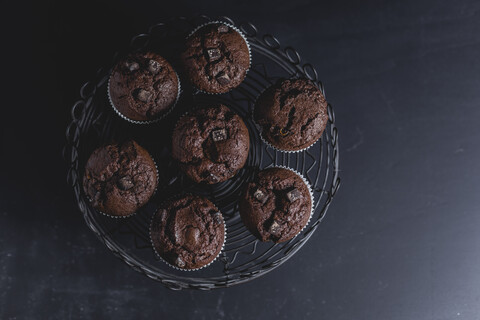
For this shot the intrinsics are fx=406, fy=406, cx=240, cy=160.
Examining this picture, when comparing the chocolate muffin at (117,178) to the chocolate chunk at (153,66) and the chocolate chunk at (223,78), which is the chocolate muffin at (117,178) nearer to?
the chocolate chunk at (153,66)

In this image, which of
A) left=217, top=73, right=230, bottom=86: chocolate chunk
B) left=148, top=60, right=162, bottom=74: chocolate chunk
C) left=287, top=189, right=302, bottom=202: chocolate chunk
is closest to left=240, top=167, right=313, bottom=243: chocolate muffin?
left=287, top=189, right=302, bottom=202: chocolate chunk

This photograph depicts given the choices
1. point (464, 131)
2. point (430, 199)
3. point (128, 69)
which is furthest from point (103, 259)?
point (464, 131)

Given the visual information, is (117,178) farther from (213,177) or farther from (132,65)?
(132,65)

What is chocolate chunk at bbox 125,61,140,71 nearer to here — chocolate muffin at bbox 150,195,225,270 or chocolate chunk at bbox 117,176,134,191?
chocolate chunk at bbox 117,176,134,191

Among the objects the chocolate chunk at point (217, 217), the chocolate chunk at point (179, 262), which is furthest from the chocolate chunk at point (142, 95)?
the chocolate chunk at point (179, 262)

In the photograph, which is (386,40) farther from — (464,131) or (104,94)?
(104,94)
